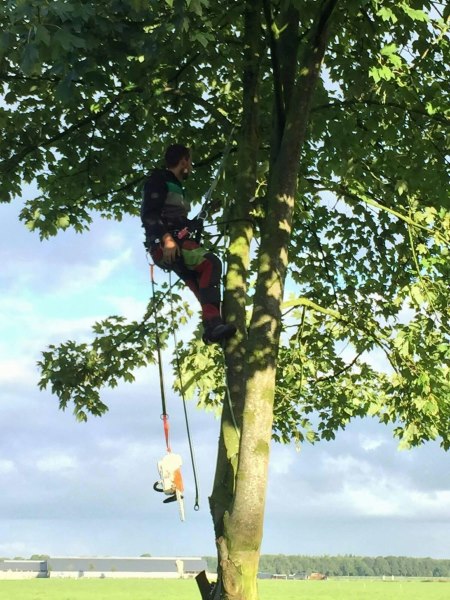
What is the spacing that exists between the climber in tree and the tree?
0.88ft

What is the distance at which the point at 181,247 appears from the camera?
885cm

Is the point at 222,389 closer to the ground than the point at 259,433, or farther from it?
farther from it

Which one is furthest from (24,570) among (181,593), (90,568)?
(181,593)

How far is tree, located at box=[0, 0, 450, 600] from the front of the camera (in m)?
8.09

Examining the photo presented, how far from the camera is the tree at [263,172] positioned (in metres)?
8.09

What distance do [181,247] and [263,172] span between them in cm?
323

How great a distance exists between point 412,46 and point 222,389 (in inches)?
269

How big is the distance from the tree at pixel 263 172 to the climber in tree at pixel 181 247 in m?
0.27

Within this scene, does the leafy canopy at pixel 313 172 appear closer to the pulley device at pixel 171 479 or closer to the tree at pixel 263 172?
the tree at pixel 263 172

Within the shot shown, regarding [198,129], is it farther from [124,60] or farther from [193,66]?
[124,60]

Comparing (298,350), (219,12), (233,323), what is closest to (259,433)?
(233,323)

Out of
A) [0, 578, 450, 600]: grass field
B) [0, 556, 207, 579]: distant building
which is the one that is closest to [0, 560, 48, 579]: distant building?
[0, 556, 207, 579]: distant building

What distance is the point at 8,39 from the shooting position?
640cm

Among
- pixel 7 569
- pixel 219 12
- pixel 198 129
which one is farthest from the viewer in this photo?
pixel 7 569
